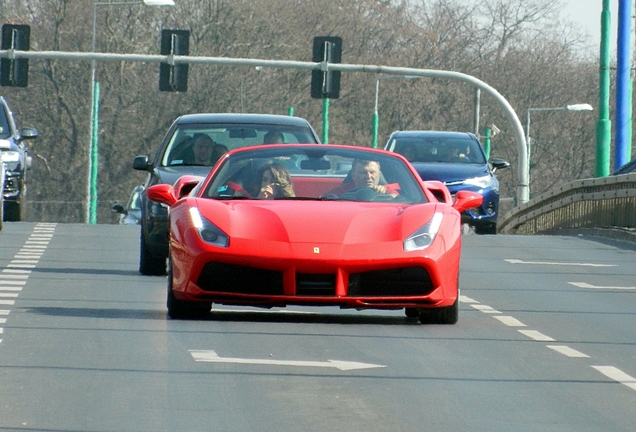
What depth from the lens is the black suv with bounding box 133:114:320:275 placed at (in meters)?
15.8

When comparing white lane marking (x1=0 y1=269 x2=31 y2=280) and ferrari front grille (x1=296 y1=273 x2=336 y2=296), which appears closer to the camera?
ferrari front grille (x1=296 y1=273 x2=336 y2=296)

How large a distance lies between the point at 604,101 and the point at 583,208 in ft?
16.3

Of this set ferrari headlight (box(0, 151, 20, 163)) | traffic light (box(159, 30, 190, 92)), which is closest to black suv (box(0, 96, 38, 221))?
ferrari headlight (box(0, 151, 20, 163))

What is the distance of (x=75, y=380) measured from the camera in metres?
8.18

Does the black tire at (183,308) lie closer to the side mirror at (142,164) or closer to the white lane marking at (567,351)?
the white lane marking at (567,351)

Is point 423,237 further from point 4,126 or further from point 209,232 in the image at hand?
point 4,126

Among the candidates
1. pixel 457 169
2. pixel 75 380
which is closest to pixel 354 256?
pixel 75 380

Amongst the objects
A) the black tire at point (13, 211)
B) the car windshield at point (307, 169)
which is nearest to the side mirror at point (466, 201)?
the car windshield at point (307, 169)

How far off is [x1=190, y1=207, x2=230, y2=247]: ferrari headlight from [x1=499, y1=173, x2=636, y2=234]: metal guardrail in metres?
14.6

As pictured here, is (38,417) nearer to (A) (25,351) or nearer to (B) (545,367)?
(A) (25,351)

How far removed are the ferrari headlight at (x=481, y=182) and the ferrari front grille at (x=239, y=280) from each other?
1461 cm

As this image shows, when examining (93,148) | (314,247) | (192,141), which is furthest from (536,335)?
(93,148)

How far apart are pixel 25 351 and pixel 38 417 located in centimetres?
254

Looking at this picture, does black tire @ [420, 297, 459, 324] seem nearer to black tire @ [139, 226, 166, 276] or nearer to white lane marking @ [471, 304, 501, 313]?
white lane marking @ [471, 304, 501, 313]
